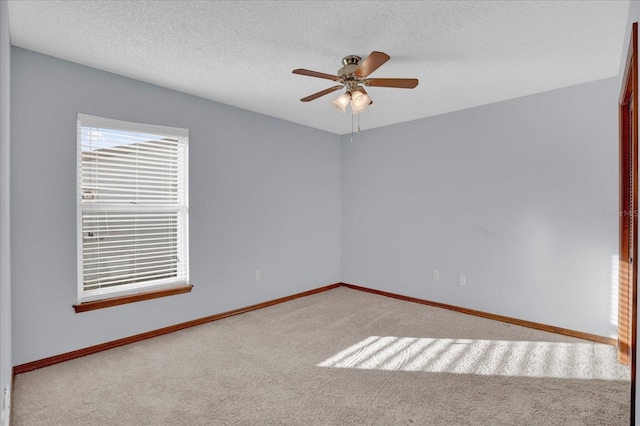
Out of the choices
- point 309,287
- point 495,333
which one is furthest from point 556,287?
point 309,287

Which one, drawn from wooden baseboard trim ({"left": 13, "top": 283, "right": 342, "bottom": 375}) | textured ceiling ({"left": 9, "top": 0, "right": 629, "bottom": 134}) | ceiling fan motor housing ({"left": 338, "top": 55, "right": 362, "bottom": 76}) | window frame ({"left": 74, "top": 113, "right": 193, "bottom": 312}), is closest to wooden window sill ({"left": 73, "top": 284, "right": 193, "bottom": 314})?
window frame ({"left": 74, "top": 113, "right": 193, "bottom": 312})

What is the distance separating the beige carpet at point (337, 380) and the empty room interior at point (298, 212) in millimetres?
21

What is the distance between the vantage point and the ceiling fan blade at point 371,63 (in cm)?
217

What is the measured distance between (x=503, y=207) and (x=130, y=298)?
3.90 meters

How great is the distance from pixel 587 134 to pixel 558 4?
1717 mm

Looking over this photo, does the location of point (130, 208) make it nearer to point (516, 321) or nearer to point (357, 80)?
point (357, 80)

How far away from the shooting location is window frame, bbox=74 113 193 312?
2916 millimetres

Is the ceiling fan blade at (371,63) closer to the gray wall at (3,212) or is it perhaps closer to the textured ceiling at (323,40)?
the textured ceiling at (323,40)

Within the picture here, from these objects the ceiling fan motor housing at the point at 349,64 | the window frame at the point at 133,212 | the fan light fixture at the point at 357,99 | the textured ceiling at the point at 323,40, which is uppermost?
the textured ceiling at the point at 323,40

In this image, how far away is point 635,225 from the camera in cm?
185

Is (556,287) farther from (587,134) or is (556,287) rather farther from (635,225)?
(635,225)

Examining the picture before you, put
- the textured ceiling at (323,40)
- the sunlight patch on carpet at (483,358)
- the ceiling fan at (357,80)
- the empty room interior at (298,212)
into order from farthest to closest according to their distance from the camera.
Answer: the sunlight patch on carpet at (483,358), the ceiling fan at (357,80), the empty room interior at (298,212), the textured ceiling at (323,40)

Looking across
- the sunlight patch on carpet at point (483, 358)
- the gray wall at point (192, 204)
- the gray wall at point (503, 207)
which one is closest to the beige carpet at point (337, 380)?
the sunlight patch on carpet at point (483, 358)

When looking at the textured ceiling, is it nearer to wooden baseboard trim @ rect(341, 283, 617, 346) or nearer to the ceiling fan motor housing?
the ceiling fan motor housing
